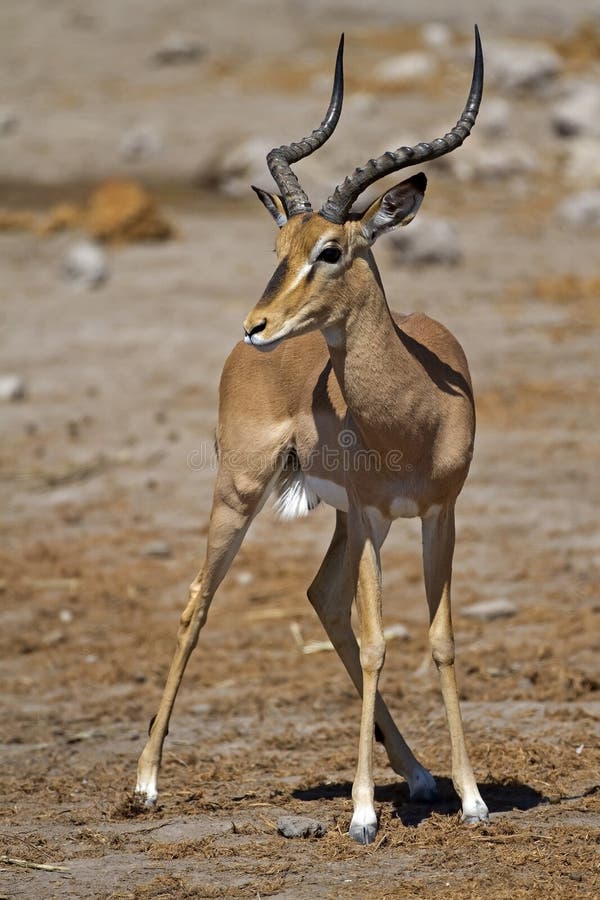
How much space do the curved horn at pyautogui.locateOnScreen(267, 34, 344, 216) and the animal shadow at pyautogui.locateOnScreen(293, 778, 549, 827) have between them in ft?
8.05

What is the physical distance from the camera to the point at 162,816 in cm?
603

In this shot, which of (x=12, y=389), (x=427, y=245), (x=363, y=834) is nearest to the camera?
(x=363, y=834)

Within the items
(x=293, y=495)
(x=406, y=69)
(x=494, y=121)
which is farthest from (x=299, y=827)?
(x=406, y=69)

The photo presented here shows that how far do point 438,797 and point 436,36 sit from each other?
23.7 metres

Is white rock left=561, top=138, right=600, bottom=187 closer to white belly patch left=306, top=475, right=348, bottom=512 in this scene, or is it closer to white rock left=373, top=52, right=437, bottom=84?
white rock left=373, top=52, right=437, bottom=84

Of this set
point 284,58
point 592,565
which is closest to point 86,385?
point 592,565

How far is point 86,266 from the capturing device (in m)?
15.8

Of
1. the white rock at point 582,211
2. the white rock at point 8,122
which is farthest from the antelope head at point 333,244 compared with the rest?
the white rock at point 8,122

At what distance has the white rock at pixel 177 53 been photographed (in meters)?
27.5

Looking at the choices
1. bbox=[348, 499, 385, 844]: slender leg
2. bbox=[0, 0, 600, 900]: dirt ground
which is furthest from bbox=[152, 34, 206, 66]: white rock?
bbox=[348, 499, 385, 844]: slender leg

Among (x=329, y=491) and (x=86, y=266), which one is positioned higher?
(x=86, y=266)

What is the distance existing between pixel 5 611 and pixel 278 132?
1392 centimetres

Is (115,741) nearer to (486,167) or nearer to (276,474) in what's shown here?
(276,474)

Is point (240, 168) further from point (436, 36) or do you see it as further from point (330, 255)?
point (330, 255)
